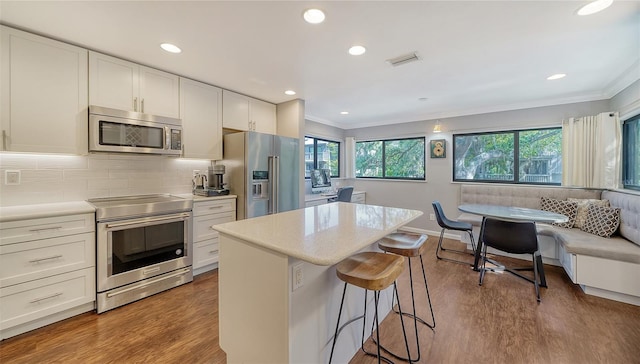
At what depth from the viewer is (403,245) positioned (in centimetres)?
181

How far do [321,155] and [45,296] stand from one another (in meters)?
4.45

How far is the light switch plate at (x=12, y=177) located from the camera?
7.06ft

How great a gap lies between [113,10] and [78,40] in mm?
774

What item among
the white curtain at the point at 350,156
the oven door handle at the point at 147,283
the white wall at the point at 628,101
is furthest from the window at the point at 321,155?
the white wall at the point at 628,101

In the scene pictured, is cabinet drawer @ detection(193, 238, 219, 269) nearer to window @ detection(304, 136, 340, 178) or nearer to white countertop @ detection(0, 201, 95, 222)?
white countertop @ detection(0, 201, 95, 222)

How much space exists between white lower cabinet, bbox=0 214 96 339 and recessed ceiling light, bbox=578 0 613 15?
4096mm

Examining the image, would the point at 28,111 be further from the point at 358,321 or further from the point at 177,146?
the point at 358,321

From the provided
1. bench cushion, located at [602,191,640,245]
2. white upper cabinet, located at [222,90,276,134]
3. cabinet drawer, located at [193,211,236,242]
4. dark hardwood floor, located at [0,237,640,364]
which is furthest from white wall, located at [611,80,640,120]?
cabinet drawer, located at [193,211,236,242]

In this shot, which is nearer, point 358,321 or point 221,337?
point 221,337

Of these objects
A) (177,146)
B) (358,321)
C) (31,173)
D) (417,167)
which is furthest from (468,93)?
(31,173)

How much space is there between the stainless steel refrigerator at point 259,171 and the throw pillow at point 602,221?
3.75 metres

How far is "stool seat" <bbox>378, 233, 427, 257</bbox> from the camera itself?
1743 millimetres

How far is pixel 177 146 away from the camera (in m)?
2.86

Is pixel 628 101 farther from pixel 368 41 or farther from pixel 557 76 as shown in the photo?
pixel 368 41
